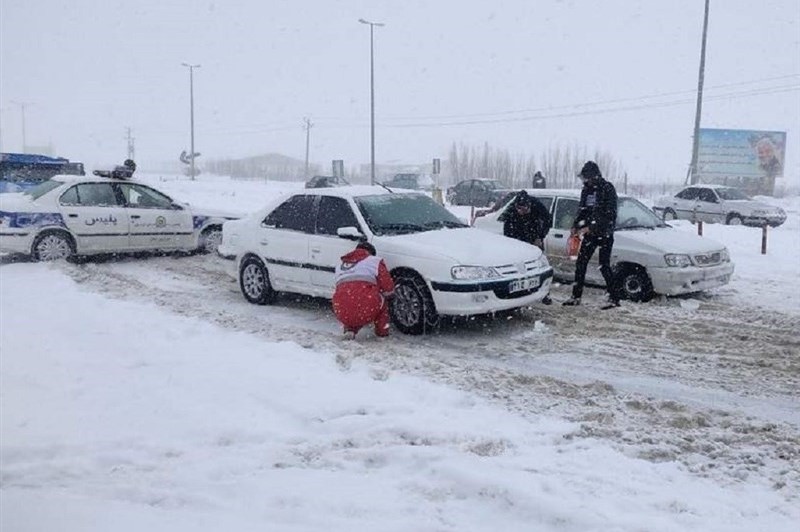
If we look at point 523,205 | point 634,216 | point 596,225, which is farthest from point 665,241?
point 523,205

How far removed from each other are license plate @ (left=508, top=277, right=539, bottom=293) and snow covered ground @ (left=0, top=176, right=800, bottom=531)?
491mm

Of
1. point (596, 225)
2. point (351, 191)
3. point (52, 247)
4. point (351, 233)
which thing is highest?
point (351, 191)

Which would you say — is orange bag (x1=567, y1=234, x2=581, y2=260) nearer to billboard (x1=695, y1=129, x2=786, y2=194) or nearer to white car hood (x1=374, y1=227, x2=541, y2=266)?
white car hood (x1=374, y1=227, x2=541, y2=266)

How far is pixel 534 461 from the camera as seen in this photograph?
4.15 meters

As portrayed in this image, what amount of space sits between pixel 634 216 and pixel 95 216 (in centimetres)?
860

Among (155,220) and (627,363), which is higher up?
(155,220)

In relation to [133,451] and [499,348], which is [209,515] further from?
[499,348]

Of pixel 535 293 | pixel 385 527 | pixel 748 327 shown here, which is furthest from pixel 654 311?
pixel 385 527

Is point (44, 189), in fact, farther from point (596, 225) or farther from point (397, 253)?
point (596, 225)

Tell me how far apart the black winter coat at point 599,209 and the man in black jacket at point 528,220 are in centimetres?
45

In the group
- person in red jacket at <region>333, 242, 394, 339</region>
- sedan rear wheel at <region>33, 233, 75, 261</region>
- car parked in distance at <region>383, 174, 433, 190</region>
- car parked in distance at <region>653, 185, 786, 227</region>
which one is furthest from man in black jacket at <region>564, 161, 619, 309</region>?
car parked in distance at <region>383, 174, 433, 190</region>

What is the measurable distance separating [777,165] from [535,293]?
4743 centimetres

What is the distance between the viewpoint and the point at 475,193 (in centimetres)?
3456

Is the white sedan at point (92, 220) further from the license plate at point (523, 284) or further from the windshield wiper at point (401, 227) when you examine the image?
the license plate at point (523, 284)
